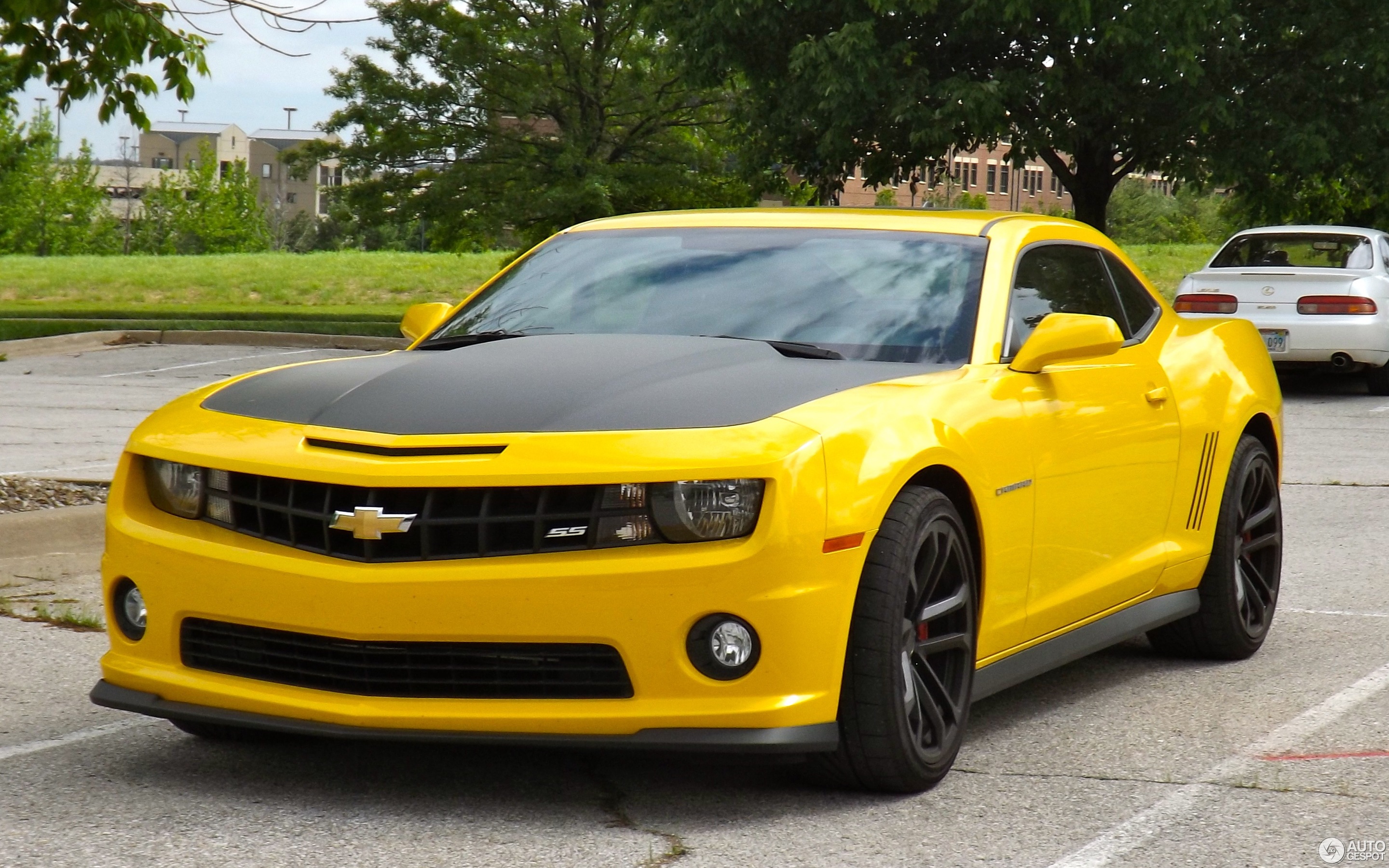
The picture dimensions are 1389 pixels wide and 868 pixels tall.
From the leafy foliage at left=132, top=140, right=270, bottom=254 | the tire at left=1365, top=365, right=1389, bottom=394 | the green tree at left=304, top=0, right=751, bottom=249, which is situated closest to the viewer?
the tire at left=1365, top=365, right=1389, bottom=394

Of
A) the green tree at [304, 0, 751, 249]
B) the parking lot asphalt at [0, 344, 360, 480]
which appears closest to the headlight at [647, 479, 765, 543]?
the parking lot asphalt at [0, 344, 360, 480]

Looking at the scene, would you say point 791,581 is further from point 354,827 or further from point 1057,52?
point 1057,52

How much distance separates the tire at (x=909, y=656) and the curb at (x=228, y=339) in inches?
846

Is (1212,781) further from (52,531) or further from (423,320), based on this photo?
(52,531)

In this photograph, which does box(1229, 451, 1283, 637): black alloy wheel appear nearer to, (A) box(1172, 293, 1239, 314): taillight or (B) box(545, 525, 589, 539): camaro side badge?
(B) box(545, 525, 589, 539): camaro side badge

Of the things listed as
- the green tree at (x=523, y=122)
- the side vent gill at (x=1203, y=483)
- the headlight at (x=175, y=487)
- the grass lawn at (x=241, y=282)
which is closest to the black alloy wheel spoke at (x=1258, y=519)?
the side vent gill at (x=1203, y=483)

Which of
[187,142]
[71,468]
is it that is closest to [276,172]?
[187,142]

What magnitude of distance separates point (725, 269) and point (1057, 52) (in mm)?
19555

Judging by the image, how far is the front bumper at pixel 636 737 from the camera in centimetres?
374

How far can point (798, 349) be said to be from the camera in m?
4.62

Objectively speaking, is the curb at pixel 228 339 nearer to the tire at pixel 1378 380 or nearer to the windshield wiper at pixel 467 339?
the tire at pixel 1378 380

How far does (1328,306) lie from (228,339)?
54.2 feet

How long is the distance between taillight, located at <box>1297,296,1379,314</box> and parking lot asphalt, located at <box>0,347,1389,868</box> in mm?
11689

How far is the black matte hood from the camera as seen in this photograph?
153 inches
